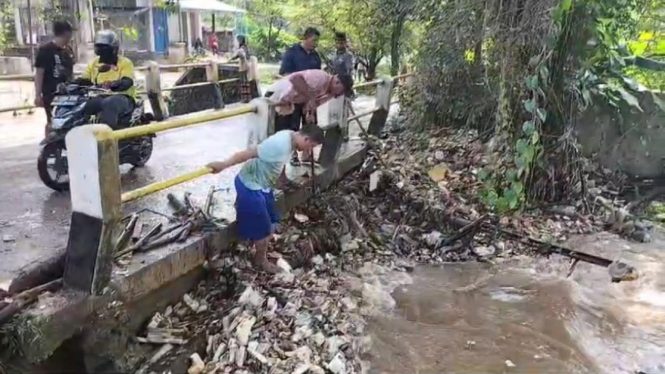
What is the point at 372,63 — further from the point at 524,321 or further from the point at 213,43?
the point at 213,43

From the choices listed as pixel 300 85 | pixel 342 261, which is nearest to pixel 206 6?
pixel 300 85

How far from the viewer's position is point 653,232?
7543 millimetres

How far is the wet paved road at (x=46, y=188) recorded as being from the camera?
14.8 feet

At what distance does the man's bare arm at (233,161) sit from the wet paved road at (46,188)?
662mm

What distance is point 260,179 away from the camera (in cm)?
498

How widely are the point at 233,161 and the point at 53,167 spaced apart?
2.34 metres

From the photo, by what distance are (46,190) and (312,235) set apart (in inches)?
103

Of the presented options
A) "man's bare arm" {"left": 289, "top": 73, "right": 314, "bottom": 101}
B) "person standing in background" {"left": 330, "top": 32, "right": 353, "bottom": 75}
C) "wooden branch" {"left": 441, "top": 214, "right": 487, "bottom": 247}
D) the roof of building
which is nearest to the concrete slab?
"man's bare arm" {"left": 289, "top": 73, "right": 314, "bottom": 101}

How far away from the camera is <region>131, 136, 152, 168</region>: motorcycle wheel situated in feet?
22.4

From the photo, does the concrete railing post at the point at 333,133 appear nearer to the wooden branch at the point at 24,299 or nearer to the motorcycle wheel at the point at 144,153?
the motorcycle wheel at the point at 144,153

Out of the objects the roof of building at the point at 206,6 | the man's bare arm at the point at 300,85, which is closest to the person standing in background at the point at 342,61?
the man's bare arm at the point at 300,85

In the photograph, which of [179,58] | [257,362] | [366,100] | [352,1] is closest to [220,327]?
[257,362]

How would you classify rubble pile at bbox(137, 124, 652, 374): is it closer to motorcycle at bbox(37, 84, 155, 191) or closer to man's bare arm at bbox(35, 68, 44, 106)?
motorcycle at bbox(37, 84, 155, 191)

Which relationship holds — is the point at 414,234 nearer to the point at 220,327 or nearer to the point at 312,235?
the point at 312,235
